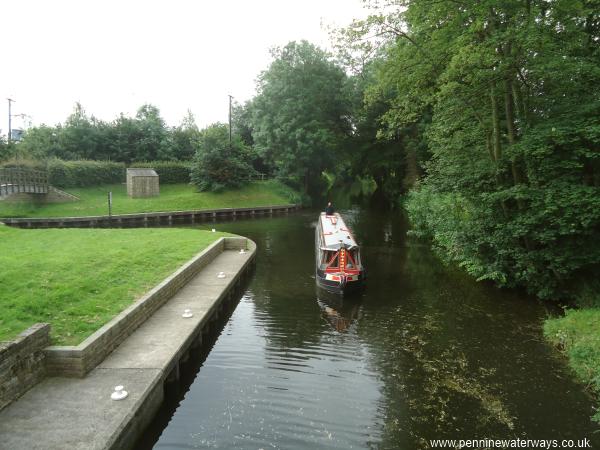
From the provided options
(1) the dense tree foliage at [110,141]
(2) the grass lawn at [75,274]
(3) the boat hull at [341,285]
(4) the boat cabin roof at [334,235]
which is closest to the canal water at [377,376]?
(3) the boat hull at [341,285]

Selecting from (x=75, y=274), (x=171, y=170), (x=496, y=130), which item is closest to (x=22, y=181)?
(x=171, y=170)

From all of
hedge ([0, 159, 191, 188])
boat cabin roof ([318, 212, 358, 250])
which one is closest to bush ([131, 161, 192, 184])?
hedge ([0, 159, 191, 188])

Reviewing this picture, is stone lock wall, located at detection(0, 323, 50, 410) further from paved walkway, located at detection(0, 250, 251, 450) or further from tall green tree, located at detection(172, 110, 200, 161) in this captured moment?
tall green tree, located at detection(172, 110, 200, 161)

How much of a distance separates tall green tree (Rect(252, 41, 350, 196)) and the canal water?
101ft

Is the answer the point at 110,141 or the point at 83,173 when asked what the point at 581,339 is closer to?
the point at 83,173

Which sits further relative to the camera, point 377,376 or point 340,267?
point 340,267

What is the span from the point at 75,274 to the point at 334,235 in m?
9.51

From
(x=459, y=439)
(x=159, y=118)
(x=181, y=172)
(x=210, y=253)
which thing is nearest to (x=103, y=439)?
(x=459, y=439)

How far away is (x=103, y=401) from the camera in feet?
22.2

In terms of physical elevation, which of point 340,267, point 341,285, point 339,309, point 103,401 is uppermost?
point 340,267

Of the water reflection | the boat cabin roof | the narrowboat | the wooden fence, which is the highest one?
the wooden fence

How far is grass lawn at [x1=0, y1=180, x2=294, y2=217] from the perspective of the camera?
35250mm

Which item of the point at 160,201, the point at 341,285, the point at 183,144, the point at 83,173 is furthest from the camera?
the point at 183,144

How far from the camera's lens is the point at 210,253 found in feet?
58.7
